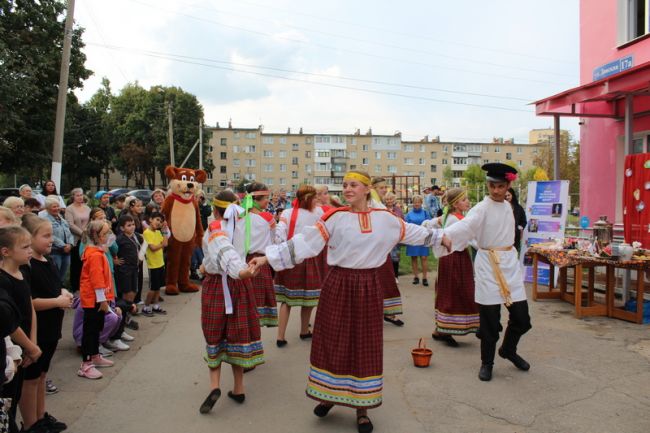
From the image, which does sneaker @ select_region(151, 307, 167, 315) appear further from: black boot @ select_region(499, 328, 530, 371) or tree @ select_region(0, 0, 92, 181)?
tree @ select_region(0, 0, 92, 181)

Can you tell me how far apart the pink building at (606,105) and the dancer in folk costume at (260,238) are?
6.04 meters

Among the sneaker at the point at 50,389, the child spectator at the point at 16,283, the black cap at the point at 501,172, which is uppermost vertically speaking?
the black cap at the point at 501,172

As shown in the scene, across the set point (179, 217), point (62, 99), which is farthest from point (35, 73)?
point (179, 217)

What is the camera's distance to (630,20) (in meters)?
9.86

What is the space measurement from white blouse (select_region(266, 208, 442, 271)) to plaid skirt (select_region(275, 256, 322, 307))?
2.34m

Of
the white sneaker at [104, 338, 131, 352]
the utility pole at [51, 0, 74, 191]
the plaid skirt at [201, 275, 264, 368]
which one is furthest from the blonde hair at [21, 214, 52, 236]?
the utility pole at [51, 0, 74, 191]

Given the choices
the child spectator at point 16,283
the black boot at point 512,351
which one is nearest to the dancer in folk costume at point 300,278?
the black boot at point 512,351

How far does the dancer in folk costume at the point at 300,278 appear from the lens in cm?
→ 629

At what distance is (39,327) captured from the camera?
12.4ft

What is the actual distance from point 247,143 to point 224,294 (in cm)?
7763

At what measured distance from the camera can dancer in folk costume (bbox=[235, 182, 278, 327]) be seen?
4.72m

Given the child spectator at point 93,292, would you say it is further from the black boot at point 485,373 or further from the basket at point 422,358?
the black boot at point 485,373

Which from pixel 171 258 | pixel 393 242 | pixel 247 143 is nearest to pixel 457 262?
pixel 393 242

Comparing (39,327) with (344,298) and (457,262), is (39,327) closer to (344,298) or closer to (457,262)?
(344,298)
